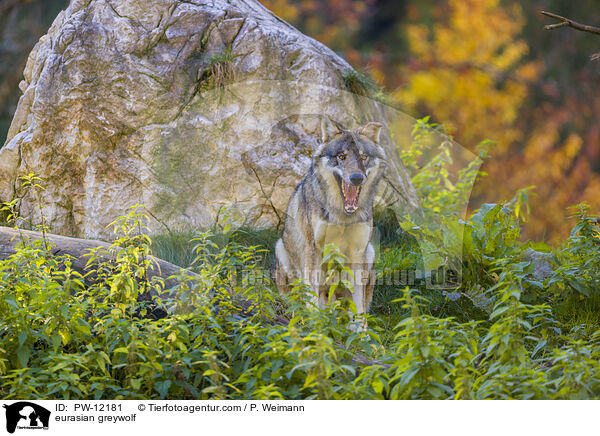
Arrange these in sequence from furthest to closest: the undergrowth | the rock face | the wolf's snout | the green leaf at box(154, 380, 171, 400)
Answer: the rock face → the wolf's snout → the green leaf at box(154, 380, 171, 400) → the undergrowth

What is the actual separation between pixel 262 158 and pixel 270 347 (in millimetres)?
3736

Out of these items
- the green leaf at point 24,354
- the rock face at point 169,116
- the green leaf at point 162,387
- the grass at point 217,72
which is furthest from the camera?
the grass at point 217,72

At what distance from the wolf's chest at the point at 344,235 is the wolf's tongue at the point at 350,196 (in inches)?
7.4

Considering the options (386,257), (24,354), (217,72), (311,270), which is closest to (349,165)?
(311,270)

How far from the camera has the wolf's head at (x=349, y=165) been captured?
5273 millimetres

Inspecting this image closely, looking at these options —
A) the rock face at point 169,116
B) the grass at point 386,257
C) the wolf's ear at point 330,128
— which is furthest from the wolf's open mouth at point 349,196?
the rock face at point 169,116

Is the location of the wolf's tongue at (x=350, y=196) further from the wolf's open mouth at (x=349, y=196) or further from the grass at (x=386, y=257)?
the grass at (x=386, y=257)

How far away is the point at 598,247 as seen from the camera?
5.30 meters

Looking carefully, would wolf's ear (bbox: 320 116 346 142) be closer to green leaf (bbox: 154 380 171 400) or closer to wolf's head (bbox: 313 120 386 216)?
wolf's head (bbox: 313 120 386 216)

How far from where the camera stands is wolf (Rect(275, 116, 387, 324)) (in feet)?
17.4

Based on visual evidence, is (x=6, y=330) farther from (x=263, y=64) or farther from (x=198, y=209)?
(x=263, y=64)
